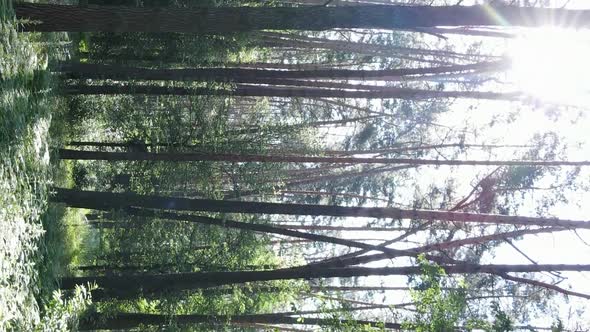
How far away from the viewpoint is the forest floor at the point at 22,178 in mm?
6332

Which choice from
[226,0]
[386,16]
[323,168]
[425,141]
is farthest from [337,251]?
[386,16]

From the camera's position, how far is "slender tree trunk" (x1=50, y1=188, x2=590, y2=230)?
862cm

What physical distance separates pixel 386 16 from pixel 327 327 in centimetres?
475

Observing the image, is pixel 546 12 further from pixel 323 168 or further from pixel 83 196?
pixel 323 168

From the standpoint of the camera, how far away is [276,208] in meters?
9.96

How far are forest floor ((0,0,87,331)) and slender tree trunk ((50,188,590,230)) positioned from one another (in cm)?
→ 161

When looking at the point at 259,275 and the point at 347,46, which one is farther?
the point at 347,46

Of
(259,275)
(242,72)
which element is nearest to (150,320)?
(259,275)

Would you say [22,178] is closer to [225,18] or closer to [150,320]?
[225,18]

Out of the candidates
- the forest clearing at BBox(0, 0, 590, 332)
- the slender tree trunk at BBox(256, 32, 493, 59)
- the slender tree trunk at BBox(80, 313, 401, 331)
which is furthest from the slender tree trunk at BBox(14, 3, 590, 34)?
the slender tree trunk at BBox(256, 32, 493, 59)

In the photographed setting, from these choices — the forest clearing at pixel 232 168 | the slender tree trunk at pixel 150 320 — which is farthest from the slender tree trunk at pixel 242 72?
the slender tree trunk at pixel 150 320

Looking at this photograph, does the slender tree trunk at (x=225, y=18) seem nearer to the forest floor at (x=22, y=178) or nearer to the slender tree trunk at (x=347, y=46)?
the forest floor at (x=22, y=178)

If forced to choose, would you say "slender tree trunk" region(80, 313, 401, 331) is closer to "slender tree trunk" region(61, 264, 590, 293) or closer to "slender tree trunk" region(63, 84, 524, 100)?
"slender tree trunk" region(61, 264, 590, 293)

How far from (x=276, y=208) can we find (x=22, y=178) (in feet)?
14.6
